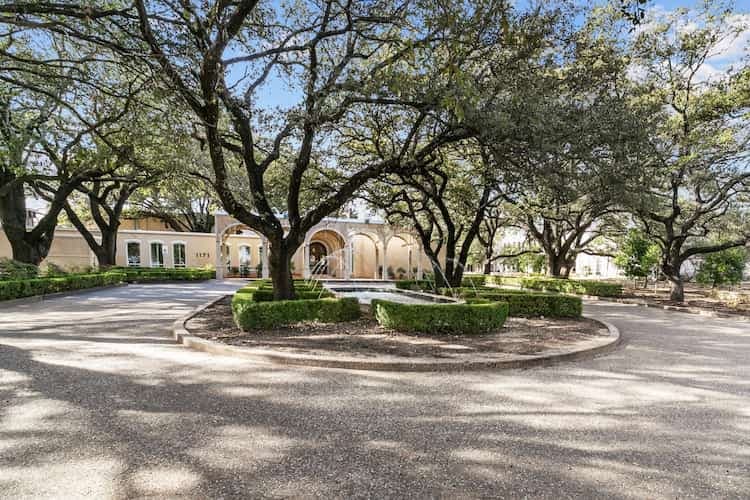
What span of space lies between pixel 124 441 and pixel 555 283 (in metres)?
18.7

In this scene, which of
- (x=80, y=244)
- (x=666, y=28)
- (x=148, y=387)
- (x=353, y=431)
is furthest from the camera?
(x=80, y=244)

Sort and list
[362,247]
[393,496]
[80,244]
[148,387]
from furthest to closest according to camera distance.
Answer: [362,247], [80,244], [148,387], [393,496]

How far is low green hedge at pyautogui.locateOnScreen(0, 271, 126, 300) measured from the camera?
11.4 m

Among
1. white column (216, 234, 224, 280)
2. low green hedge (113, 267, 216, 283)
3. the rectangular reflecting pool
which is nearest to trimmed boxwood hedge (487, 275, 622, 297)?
the rectangular reflecting pool

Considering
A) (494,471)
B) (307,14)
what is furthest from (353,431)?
(307,14)

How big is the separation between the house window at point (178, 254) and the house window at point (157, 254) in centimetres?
77

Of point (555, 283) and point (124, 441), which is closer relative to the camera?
point (124, 441)

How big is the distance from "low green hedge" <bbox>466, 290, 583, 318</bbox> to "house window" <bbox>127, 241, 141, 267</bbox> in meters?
25.5

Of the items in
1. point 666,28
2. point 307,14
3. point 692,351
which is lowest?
point 692,351

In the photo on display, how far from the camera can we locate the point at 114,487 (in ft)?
7.73

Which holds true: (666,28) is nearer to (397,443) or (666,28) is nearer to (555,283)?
(555,283)

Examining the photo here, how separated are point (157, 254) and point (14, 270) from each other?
13502 millimetres

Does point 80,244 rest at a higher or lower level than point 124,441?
higher

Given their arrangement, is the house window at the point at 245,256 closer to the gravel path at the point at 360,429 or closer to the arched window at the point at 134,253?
the arched window at the point at 134,253
